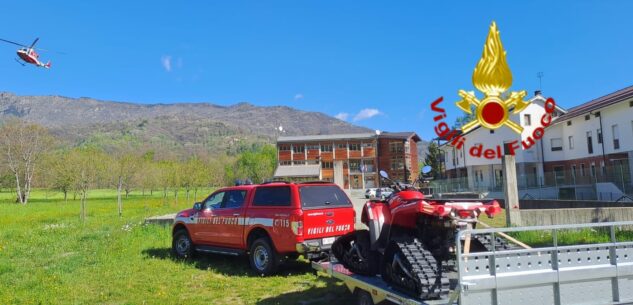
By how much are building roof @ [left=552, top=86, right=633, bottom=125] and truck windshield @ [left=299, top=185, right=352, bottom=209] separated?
28345 millimetres

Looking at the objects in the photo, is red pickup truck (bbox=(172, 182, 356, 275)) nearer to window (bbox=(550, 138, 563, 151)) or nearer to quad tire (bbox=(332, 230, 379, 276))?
quad tire (bbox=(332, 230, 379, 276))

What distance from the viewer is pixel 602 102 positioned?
34.6 metres

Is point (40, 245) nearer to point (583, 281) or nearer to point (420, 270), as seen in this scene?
point (420, 270)

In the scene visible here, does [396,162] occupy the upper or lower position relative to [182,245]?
upper

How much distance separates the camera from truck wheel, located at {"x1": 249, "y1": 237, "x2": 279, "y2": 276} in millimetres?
9227

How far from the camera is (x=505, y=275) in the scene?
394 centimetres

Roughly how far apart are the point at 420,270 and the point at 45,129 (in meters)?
64.1

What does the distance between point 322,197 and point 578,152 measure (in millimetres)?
36572

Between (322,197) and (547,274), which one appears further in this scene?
(322,197)

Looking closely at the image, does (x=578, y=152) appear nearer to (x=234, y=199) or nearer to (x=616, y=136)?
(x=616, y=136)

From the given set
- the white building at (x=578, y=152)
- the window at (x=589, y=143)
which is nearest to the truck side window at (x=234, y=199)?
the white building at (x=578, y=152)

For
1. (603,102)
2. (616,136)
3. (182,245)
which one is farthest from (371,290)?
(603,102)

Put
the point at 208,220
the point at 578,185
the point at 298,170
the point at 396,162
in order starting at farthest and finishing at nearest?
the point at 396,162, the point at 298,170, the point at 578,185, the point at 208,220

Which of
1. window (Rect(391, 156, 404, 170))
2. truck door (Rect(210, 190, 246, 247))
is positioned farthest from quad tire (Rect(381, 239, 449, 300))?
window (Rect(391, 156, 404, 170))
